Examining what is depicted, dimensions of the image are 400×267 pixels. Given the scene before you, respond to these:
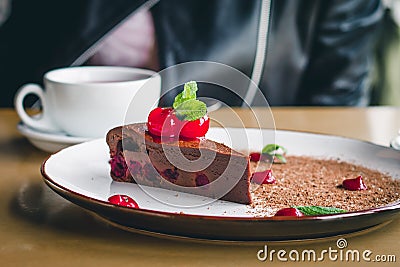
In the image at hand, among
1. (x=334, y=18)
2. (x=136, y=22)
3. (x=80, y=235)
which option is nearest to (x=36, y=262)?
(x=80, y=235)

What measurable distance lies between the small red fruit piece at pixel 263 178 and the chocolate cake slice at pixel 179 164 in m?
0.08

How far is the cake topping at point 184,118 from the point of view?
99cm

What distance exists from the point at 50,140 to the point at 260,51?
102 cm

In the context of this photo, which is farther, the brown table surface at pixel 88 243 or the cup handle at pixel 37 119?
the cup handle at pixel 37 119

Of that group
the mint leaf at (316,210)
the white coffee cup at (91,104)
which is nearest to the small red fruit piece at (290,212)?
the mint leaf at (316,210)

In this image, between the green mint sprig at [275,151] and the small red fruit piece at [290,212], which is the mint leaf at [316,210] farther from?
the green mint sprig at [275,151]

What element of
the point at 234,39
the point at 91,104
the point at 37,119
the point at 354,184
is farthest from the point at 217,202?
the point at 234,39

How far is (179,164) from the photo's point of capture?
1000 mm

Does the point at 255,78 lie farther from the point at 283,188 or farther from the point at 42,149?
the point at 283,188

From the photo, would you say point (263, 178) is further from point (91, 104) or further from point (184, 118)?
point (91, 104)

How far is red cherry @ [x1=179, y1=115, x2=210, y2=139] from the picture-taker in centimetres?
99

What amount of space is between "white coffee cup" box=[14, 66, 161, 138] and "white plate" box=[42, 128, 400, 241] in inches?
5.9

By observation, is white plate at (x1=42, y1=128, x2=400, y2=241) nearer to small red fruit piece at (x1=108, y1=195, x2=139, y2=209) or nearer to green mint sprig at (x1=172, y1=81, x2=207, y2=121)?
small red fruit piece at (x1=108, y1=195, x2=139, y2=209)

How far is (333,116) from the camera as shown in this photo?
1648mm
